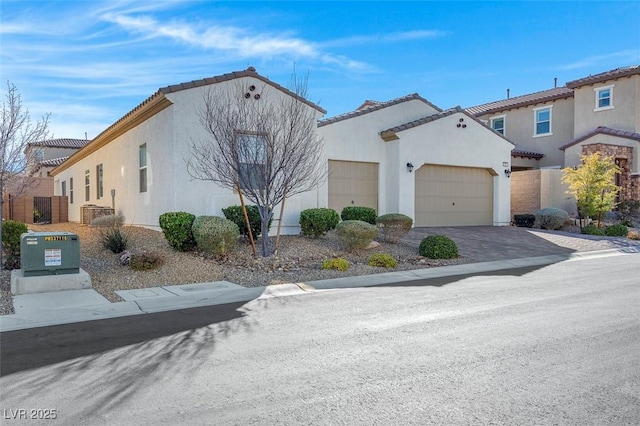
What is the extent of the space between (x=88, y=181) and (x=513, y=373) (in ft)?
75.3

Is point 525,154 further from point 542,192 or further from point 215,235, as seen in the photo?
point 215,235

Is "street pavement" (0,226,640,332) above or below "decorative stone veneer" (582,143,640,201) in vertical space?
below

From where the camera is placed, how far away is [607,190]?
22.1 metres

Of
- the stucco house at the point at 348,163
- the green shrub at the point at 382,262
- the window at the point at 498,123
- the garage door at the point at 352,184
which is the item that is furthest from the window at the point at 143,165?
the window at the point at 498,123

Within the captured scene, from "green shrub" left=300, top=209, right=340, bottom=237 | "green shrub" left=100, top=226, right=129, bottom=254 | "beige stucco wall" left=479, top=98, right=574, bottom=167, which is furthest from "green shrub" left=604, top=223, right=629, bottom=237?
"green shrub" left=100, top=226, right=129, bottom=254

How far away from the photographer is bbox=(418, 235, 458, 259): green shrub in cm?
1329

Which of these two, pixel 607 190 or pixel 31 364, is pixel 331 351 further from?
pixel 607 190

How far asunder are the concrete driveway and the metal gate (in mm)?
20204

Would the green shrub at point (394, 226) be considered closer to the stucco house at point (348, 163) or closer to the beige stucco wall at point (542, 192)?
the stucco house at point (348, 163)

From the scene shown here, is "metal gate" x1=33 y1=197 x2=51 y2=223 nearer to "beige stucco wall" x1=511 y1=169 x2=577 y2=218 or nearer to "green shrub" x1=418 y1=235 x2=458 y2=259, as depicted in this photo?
"green shrub" x1=418 y1=235 x2=458 y2=259

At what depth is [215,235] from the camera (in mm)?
11508

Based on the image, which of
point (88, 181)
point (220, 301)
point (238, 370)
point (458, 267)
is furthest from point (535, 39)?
point (88, 181)

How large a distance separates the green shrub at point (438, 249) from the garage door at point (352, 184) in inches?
192

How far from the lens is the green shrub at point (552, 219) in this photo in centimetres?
2098
